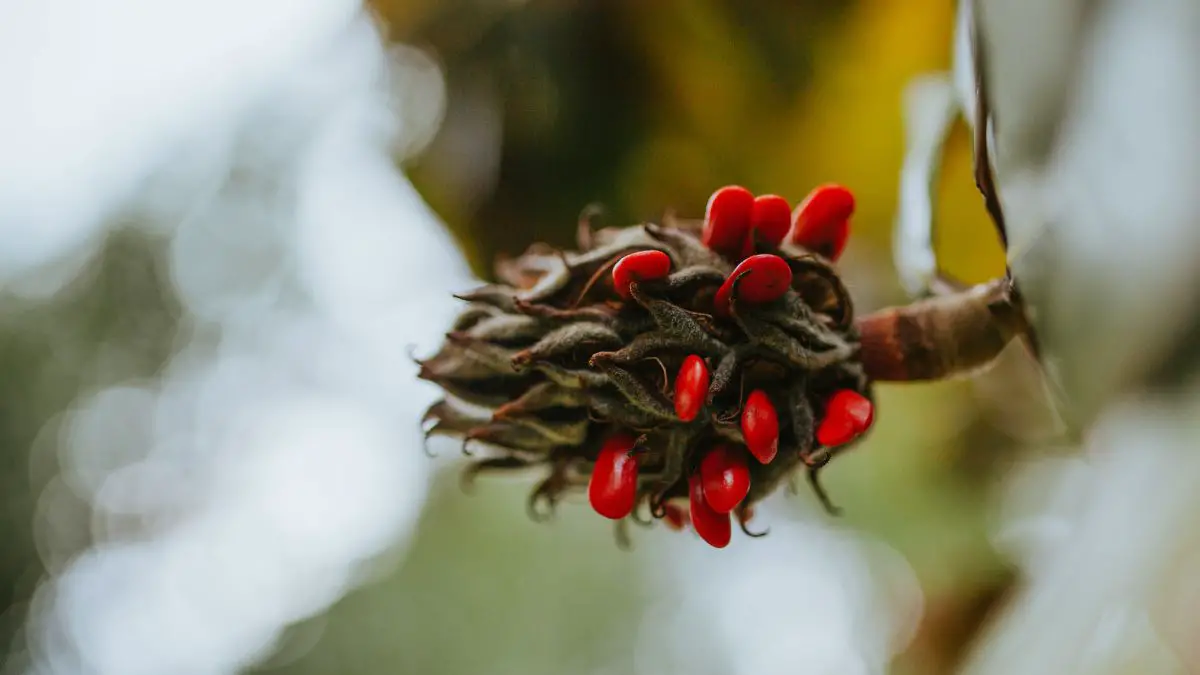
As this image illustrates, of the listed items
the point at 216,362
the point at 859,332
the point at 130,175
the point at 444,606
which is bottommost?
the point at 444,606

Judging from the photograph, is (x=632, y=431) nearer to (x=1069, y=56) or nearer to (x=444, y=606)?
(x=1069, y=56)

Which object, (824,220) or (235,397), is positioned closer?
(824,220)

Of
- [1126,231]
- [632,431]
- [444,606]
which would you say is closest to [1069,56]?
[1126,231]

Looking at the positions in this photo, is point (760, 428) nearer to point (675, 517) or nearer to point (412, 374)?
point (675, 517)

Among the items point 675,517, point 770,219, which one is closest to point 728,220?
point 770,219

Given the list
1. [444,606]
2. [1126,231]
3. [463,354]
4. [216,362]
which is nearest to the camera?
[1126,231]

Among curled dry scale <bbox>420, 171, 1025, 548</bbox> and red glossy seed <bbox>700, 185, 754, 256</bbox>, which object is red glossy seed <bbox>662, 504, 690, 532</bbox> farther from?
red glossy seed <bbox>700, 185, 754, 256</bbox>

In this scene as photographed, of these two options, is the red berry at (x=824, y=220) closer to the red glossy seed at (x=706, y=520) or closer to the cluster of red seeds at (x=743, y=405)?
the cluster of red seeds at (x=743, y=405)
